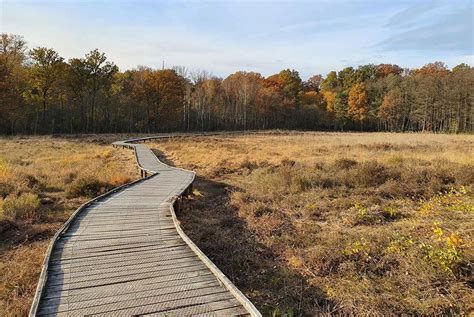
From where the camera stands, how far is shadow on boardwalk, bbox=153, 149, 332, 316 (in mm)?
5680

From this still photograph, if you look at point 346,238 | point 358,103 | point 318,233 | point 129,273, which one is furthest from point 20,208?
point 358,103

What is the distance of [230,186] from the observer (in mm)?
15086

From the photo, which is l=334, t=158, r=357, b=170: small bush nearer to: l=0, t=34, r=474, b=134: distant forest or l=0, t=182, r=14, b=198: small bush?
l=0, t=182, r=14, b=198: small bush

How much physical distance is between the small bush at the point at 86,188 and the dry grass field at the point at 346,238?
3.69m

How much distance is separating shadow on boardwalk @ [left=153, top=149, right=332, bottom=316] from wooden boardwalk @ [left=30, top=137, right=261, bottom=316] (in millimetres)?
828

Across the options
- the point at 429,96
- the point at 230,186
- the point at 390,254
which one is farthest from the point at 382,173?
the point at 429,96

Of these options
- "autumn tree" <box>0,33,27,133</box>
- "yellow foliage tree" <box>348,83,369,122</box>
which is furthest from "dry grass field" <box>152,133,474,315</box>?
"yellow foliage tree" <box>348,83,369,122</box>

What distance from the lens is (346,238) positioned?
25.7 feet

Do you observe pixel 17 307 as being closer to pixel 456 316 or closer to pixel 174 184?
pixel 456 316

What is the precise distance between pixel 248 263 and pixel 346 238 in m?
2.25

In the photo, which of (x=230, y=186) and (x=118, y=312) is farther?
(x=230, y=186)

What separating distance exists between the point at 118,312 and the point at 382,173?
11184 mm

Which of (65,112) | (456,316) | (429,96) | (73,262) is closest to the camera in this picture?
(456,316)

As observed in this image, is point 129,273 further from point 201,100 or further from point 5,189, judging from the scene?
point 201,100
